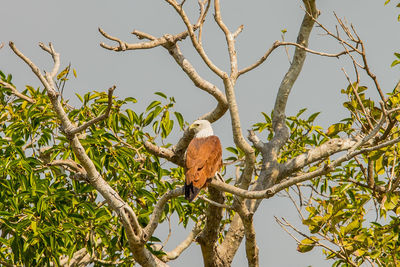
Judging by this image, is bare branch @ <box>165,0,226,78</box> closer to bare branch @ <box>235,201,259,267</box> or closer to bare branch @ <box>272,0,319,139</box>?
bare branch @ <box>235,201,259,267</box>

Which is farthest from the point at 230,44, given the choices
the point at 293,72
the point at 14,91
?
the point at 14,91

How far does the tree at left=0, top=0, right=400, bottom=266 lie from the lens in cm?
516

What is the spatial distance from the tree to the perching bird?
14cm

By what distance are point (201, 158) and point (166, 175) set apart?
39.0 inches

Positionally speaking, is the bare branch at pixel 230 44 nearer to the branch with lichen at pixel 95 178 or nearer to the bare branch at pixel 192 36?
the bare branch at pixel 192 36

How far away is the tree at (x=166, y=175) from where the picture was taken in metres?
5.16

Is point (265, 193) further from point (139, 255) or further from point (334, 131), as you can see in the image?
point (334, 131)

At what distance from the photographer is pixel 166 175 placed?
21.0 feet

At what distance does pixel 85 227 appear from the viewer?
5.68m

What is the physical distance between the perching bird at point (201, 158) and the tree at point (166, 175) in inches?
5.5

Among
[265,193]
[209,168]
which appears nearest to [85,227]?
[209,168]

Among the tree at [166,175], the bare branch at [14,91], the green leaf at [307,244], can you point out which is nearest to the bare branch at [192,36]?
the tree at [166,175]

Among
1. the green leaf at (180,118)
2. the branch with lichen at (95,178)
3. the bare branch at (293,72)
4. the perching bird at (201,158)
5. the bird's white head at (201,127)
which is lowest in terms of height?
the branch with lichen at (95,178)

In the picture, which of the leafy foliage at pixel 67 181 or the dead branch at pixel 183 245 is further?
the dead branch at pixel 183 245
